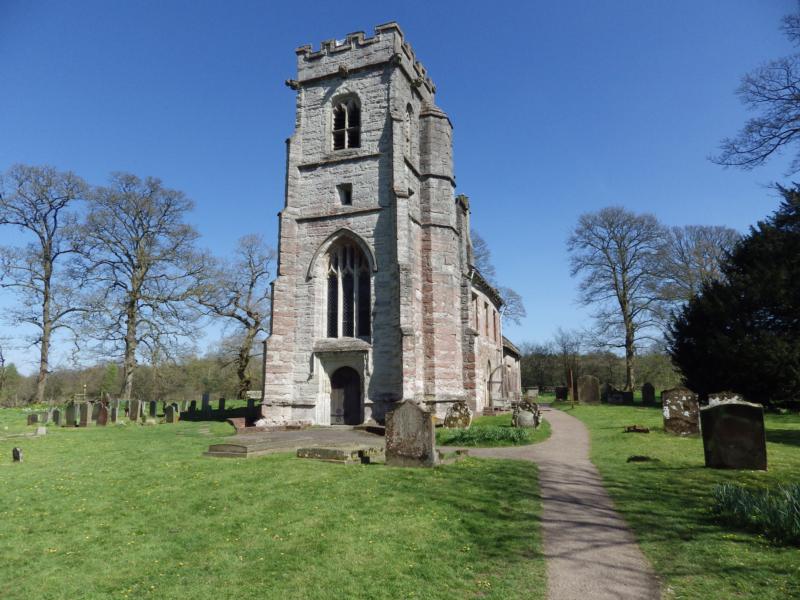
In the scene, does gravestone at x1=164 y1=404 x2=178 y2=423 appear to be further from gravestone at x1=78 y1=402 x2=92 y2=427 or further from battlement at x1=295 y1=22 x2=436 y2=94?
battlement at x1=295 y1=22 x2=436 y2=94

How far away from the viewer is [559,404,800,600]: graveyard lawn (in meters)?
4.40

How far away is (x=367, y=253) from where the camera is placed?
19.8 m

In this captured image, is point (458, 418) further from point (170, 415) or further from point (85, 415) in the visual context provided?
point (85, 415)

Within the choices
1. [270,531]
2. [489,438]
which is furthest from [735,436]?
[270,531]

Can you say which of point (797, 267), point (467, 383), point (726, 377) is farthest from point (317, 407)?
point (797, 267)

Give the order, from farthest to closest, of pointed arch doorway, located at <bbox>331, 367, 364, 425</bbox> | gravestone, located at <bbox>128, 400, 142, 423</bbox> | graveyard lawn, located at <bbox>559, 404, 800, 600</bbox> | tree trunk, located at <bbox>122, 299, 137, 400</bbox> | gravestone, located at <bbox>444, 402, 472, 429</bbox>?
tree trunk, located at <bbox>122, 299, 137, 400</bbox> < gravestone, located at <bbox>128, 400, 142, 423</bbox> < pointed arch doorway, located at <bbox>331, 367, 364, 425</bbox> < gravestone, located at <bbox>444, 402, 472, 429</bbox> < graveyard lawn, located at <bbox>559, 404, 800, 600</bbox>

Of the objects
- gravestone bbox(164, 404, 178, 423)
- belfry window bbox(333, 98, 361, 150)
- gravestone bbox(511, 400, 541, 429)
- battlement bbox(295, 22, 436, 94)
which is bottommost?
gravestone bbox(164, 404, 178, 423)

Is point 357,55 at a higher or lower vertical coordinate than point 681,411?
higher

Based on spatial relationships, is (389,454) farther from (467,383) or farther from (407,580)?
(467,383)

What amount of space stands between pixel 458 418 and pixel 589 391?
14511mm

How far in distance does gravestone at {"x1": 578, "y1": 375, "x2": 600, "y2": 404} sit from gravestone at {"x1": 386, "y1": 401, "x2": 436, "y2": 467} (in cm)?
2101

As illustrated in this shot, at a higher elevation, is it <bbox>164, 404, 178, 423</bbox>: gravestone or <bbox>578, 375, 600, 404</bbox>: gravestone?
<bbox>578, 375, 600, 404</bbox>: gravestone

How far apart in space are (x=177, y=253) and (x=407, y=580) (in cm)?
2868

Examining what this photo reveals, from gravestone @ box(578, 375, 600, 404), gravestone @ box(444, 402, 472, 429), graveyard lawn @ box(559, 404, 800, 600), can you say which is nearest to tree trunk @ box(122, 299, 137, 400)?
gravestone @ box(444, 402, 472, 429)
